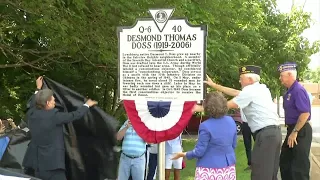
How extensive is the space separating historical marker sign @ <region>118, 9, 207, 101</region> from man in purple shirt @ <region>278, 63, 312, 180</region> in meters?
2.15

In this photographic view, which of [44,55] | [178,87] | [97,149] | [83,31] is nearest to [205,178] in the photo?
[178,87]

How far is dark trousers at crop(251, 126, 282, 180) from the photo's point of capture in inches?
238

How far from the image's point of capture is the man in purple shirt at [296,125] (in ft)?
21.3

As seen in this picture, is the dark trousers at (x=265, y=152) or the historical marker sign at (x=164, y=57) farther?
the dark trousers at (x=265, y=152)

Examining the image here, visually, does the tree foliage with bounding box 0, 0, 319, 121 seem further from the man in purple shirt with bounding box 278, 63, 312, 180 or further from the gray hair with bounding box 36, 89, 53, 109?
the gray hair with bounding box 36, 89, 53, 109

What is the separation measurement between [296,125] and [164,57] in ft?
8.36

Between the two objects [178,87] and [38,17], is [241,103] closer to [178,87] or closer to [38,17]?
[178,87]

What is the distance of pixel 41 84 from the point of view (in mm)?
6133

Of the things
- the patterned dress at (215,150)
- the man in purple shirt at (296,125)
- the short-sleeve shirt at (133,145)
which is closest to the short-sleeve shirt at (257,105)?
the man in purple shirt at (296,125)

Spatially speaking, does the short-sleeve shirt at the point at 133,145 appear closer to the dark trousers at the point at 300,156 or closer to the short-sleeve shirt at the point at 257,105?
the short-sleeve shirt at the point at 257,105

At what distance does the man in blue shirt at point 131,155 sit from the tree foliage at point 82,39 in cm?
215

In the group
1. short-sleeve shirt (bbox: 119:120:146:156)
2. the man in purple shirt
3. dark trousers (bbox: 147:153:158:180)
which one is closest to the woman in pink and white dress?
short-sleeve shirt (bbox: 119:120:146:156)

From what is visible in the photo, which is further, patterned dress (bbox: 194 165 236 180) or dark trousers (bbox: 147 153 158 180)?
dark trousers (bbox: 147 153 158 180)

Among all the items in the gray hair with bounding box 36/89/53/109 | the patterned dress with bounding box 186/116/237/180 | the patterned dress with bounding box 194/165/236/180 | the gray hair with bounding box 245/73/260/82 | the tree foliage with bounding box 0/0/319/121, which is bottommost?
the patterned dress with bounding box 194/165/236/180
